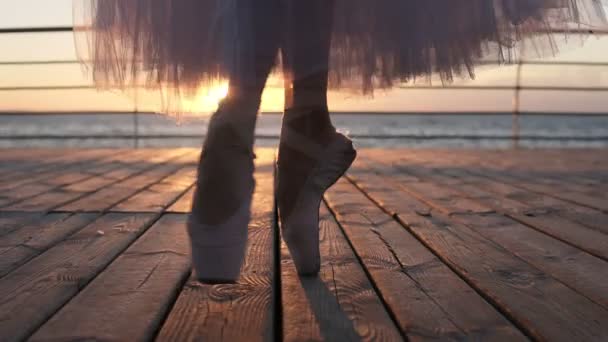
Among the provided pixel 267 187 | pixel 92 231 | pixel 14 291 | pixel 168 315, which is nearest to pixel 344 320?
pixel 168 315

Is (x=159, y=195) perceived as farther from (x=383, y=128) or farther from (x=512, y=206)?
(x=383, y=128)

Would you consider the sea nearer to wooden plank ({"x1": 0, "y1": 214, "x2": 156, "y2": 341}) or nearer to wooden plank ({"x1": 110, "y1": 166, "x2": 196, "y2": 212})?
wooden plank ({"x1": 110, "y1": 166, "x2": 196, "y2": 212})

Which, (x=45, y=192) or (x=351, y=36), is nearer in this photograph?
(x=351, y=36)

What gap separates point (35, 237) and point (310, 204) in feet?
2.06

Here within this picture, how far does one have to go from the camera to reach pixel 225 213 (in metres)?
0.91

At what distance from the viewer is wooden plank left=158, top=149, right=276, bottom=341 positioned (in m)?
0.75

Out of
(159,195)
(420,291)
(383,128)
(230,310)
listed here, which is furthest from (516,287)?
(383,128)

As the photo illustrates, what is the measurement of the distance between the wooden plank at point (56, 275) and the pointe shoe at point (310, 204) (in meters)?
0.30

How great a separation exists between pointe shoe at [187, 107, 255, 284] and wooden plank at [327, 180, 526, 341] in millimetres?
209

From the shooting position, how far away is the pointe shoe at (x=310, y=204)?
99cm

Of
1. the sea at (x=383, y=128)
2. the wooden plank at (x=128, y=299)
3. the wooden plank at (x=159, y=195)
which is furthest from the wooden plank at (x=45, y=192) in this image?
the sea at (x=383, y=128)

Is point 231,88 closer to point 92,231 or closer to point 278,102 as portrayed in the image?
point 278,102

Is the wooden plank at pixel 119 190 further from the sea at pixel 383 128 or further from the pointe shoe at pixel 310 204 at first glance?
the sea at pixel 383 128

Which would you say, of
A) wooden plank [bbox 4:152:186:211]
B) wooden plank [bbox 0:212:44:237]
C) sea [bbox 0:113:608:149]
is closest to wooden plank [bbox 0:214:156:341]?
wooden plank [bbox 0:212:44:237]
